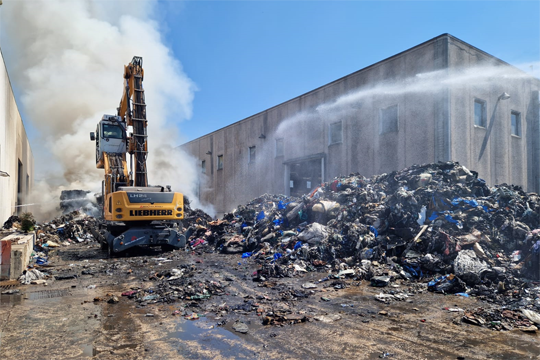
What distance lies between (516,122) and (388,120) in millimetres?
5919

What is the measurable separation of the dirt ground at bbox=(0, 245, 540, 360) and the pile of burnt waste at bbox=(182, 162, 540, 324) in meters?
0.67

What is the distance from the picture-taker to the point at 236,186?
2338 centimetres

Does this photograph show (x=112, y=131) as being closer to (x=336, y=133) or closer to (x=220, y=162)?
(x=336, y=133)

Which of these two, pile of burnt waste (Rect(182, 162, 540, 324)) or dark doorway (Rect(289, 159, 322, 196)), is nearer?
pile of burnt waste (Rect(182, 162, 540, 324))

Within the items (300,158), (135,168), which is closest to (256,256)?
(135,168)

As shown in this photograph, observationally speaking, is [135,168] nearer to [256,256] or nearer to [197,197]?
[256,256]

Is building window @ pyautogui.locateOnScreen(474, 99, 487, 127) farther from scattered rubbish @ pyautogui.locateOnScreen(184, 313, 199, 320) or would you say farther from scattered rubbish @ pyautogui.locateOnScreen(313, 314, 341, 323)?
scattered rubbish @ pyautogui.locateOnScreen(184, 313, 199, 320)

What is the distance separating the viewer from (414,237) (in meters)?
7.74

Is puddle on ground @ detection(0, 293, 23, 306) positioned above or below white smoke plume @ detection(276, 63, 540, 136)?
below

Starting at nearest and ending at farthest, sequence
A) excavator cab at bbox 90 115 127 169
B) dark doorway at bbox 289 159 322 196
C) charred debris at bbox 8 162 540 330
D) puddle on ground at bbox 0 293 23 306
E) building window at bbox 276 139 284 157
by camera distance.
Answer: puddle on ground at bbox 0 293 23 306, charred debris at bbox 8 162 540 330, excavator cab at bbox 90 115 127 169, dark doorway at bbox 289 159 322 196, building window at bbox 276 139 284 157

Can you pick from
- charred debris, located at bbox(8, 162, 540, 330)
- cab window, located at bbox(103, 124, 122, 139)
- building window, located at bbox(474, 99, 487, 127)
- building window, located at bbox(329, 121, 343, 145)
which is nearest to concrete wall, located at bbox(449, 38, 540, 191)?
building window, located at bbox(474, 99, 487, 127)

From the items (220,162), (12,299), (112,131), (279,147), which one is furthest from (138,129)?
(220,162)

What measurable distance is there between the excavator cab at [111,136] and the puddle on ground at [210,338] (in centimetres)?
805

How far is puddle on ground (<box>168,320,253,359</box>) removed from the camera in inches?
140
